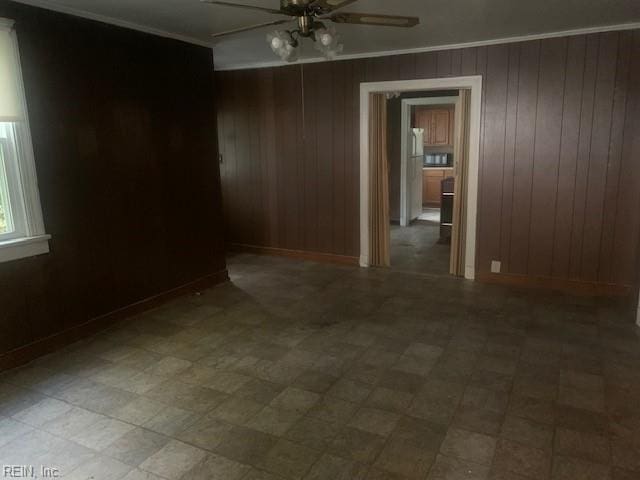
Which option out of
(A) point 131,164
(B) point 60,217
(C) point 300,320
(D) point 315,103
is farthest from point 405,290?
(B) point 60,217

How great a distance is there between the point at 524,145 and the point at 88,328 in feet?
13.6

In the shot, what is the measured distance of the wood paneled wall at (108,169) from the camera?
328 centimetres

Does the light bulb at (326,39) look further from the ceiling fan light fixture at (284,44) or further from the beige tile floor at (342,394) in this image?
the beige tile floor at (342,394)

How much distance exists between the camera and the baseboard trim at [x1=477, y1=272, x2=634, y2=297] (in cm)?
438

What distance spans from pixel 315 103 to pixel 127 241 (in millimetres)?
2685

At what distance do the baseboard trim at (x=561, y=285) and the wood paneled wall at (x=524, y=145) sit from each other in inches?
2.0

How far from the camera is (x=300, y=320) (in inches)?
157

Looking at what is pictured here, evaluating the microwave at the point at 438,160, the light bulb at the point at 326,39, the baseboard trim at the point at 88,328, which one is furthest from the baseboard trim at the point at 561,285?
the microwave at the point at 438,160

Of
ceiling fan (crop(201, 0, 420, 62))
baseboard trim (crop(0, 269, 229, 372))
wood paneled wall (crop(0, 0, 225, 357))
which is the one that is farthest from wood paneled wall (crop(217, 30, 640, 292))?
ceiling fan (crop(201, 0, 420, 62))

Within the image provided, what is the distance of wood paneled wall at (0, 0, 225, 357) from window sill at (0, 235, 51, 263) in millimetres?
54

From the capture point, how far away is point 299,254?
236 inches

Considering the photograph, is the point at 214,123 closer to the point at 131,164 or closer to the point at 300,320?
the point at 131,164

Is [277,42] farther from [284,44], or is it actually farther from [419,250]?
[419,250]

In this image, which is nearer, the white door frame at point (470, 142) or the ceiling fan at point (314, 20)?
the ceiling fan at point (314, 20)
